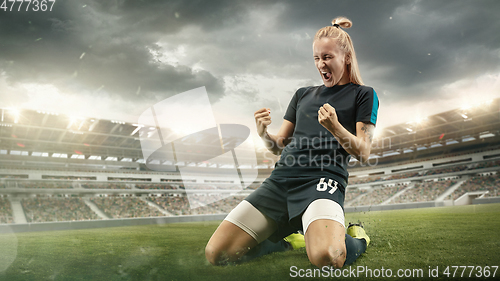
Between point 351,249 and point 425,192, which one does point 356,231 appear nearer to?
point 351,249

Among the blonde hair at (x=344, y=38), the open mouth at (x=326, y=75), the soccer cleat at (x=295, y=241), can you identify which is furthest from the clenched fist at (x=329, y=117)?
the soccer cleat at (x=295, y=241)

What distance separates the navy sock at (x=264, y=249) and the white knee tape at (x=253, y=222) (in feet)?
0.45

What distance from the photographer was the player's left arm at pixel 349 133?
5.16ft

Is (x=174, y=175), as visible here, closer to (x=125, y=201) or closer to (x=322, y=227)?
(x=125, y=201)

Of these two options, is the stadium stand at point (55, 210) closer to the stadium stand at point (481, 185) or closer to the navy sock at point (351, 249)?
the navy sock at point (351, 249)

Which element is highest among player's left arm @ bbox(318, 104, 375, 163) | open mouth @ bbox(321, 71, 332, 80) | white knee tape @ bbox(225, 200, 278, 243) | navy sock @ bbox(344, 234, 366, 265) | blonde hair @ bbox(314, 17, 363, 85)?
blonde hair @ bbox(314, 17, 363, 85)

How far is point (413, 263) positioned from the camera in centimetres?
185

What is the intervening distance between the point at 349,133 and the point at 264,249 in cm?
108

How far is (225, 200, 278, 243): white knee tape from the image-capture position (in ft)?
6.15

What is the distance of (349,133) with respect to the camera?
1.62 meters

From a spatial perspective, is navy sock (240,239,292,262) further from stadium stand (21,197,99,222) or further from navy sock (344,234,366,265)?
stadium stand (21,197,99,222)

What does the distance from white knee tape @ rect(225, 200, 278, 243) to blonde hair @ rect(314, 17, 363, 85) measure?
114 cm

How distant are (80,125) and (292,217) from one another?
22.3 meters

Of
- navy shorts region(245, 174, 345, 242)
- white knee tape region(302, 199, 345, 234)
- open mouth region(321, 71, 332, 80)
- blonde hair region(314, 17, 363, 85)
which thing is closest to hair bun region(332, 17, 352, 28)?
blonde hair region(314, 17, 363, 85)
